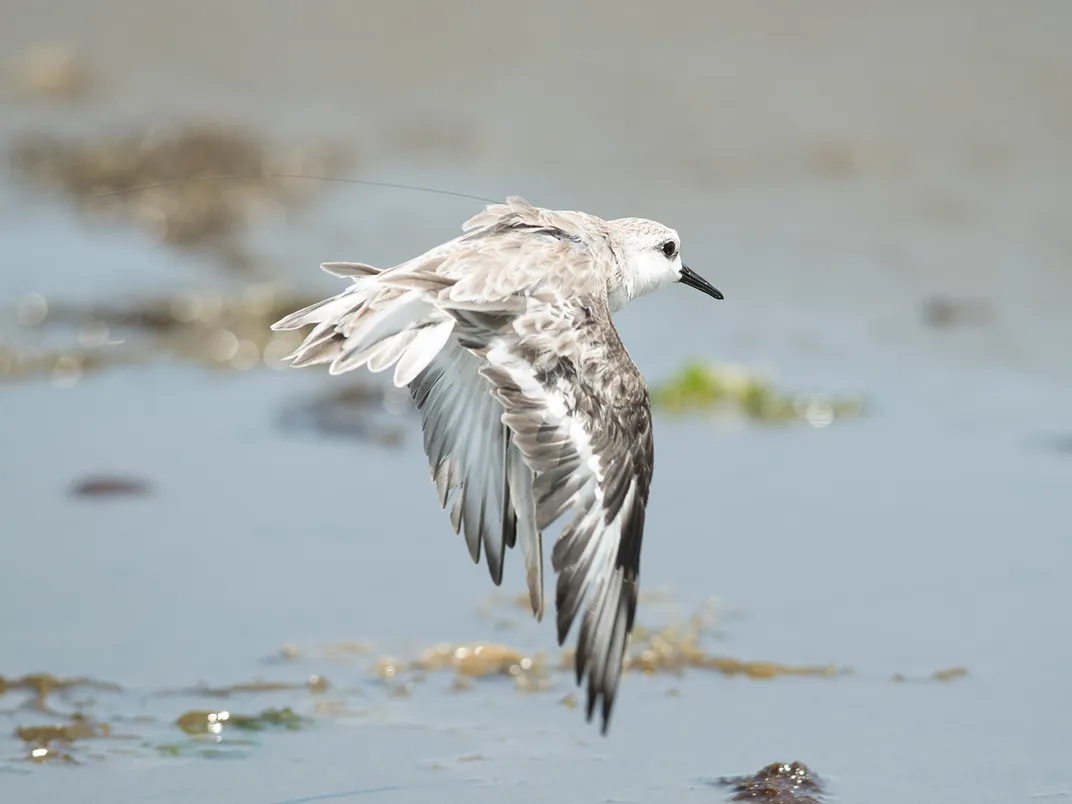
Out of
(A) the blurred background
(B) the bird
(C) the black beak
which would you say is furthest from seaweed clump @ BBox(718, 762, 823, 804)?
(C) the black beak

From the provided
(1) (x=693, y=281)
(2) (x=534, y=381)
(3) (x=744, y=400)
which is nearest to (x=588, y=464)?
(2) (x=534, y=381)

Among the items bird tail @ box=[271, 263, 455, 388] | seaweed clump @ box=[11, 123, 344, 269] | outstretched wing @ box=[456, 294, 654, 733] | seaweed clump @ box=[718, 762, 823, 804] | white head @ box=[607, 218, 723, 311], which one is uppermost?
seaweed clump @ box=[11, 123, 344, 269]

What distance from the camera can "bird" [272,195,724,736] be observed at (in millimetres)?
4609

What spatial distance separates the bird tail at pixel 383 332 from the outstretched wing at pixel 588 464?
198 mm

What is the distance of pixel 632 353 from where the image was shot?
8375mm

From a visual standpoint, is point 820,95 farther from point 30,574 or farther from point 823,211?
point 30,574

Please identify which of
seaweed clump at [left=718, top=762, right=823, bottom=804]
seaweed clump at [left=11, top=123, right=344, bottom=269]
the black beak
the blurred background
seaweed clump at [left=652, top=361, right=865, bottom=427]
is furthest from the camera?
seaweed clump at [left=11, top=123, right=344, bottom=269]

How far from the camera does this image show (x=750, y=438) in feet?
25.0

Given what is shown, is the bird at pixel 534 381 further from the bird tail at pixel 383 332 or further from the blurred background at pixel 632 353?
the blurred background at pixel 632 353

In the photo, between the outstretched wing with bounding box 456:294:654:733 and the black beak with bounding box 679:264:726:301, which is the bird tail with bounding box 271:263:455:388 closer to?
the outstretched wing with bounding box 456:294:654:733

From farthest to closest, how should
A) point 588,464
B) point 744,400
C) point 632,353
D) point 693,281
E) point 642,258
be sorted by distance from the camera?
point 632,353
point 744,400
point 693,281
point 642,258
point 588,464

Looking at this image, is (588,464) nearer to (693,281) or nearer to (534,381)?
(534,381)

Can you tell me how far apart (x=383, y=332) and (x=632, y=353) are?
3525 mm

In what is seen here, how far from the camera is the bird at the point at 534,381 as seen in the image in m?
4.61
